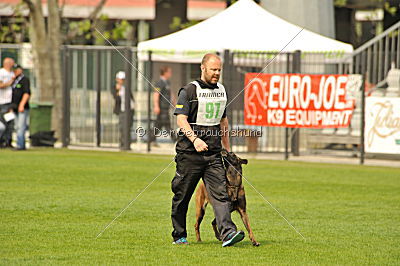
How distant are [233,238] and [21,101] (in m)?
13.3

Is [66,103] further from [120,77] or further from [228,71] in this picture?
[228,71]

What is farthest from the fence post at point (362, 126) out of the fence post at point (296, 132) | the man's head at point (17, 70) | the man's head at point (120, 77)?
the man's head at point (17, 70)

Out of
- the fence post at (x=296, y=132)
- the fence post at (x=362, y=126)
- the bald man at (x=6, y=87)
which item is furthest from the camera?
the bald man at (x=6, y=87)

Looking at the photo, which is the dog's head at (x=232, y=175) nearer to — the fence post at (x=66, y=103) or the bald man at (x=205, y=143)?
the bald man at (x=205, y=143)

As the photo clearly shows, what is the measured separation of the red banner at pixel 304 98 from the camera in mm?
21688

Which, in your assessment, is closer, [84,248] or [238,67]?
[84,248]

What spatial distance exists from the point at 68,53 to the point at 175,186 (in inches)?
600

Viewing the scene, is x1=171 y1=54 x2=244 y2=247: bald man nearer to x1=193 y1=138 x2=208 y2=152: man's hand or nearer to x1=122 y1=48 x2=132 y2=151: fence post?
x1=193 y1=138 x2=208 y2=152: man's hand

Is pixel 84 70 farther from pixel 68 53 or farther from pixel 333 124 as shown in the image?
pixel 333 124

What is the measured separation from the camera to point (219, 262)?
8891mm

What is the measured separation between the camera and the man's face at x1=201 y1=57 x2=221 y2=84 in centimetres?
947

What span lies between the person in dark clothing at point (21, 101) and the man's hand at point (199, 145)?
13.0 m

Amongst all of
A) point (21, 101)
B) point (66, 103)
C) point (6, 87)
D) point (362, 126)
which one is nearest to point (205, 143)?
point (362, 126)

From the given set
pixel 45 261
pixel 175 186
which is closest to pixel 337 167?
pixel 175 186
